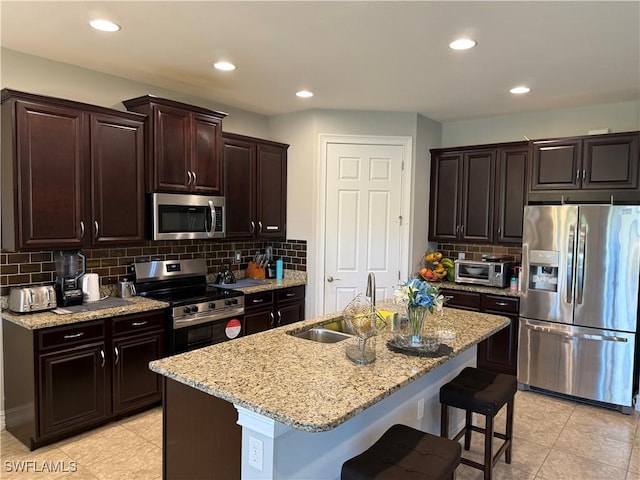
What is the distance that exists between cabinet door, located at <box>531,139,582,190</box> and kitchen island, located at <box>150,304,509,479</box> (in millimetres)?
2517

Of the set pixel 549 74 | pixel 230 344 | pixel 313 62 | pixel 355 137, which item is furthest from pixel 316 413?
pixel 355 137

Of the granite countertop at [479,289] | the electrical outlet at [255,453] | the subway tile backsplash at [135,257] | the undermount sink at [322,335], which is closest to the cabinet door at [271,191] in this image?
the subway tile backsplash at [135,257]

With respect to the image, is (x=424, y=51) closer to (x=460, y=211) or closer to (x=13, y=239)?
(x=460, y=211)

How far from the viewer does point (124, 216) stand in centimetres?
348

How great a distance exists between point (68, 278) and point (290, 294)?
2072mm

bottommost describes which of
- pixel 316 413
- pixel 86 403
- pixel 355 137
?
pixel 86 403

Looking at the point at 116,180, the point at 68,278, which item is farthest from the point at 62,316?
the point at 116,180

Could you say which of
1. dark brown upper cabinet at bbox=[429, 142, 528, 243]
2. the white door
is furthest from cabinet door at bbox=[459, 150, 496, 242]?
the white door

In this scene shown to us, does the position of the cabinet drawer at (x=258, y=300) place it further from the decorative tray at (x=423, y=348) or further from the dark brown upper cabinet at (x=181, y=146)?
the decorative tray at (x=423, y=348)

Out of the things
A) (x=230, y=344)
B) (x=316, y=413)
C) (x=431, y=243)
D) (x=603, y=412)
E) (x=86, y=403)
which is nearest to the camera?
(x=316, y=413)

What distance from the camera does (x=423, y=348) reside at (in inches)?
91.0

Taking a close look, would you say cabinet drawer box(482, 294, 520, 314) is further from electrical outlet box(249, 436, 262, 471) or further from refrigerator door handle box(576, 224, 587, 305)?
electrical outlet box(249, 436, 262, 471)

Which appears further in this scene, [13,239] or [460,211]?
[460,211]

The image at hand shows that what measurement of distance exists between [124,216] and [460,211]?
3.45 metres
